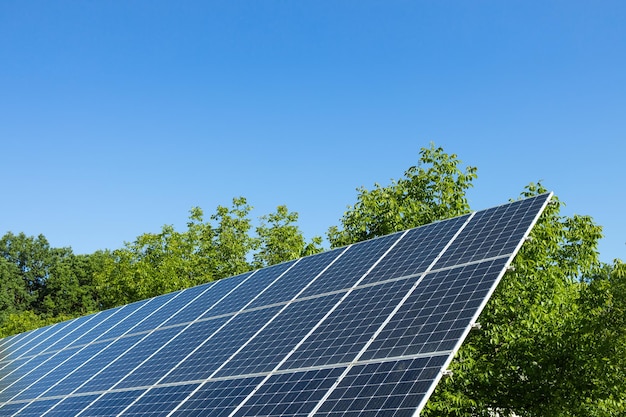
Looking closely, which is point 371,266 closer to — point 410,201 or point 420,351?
point 420,351

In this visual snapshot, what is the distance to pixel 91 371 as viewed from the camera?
17.1 meters

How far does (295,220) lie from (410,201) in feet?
73.6

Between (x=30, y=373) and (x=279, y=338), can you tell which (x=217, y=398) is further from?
(x=30, y=373)

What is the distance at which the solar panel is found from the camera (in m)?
10.1

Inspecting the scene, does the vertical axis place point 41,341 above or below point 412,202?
below

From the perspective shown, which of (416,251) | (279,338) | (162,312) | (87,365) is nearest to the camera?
(279,338)

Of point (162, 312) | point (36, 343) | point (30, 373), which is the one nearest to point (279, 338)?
point (162, 312)

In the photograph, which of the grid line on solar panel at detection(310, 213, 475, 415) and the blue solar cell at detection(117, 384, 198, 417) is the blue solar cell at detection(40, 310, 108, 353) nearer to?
the blue solar cell at detection(117, 384, 198, 417)

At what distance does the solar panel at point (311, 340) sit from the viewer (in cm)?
1009

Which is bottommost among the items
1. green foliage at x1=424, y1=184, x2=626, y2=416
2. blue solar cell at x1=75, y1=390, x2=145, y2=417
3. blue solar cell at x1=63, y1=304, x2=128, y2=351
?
blue solar cell at x1=75, y1=390, x2=145, y2=417

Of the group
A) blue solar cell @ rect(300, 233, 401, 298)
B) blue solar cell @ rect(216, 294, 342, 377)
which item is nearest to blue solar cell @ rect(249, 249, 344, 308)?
blue solar cell @ rect(300, 233, 401, 298)

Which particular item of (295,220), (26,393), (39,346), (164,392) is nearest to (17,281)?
(295,220)

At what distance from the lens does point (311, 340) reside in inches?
488

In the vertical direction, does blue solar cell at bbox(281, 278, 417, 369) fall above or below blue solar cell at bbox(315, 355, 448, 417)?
above
